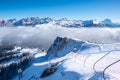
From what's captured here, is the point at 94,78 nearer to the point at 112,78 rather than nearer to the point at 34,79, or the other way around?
the point at 112,78

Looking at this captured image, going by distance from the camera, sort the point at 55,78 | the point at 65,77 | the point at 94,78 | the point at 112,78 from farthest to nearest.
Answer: the point at 55,78 → the point at 65,77 → the point at 94,78 → the point at 112,78

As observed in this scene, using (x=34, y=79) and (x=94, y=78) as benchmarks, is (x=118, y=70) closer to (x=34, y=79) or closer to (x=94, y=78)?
(x=94, y=78)

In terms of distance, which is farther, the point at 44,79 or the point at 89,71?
the point at 44,79

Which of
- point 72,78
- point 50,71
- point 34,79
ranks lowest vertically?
point 34,79

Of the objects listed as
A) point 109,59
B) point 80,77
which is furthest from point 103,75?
point 109,59

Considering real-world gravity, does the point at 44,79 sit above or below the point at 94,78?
below

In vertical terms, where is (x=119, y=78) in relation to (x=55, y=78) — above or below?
above

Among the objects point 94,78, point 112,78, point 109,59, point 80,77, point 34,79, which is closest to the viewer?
point 112,78

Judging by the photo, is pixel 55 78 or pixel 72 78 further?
pixel 55 78

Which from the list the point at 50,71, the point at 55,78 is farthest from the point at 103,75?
the point at 50,71
